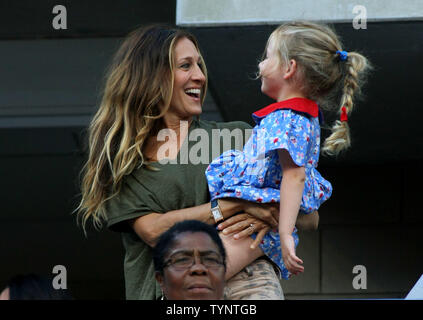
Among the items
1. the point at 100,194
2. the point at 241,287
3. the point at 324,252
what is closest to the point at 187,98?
the point at 100,194

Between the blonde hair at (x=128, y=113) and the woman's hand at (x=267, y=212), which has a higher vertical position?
the blonde hair at (x=128, y=113)

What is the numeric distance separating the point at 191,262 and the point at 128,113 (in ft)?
2.84

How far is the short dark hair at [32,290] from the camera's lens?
9.14 ft

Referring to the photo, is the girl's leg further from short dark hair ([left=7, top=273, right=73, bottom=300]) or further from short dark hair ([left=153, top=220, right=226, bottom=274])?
short dark hair ([left=7, top=273, right=73, bottom=300])

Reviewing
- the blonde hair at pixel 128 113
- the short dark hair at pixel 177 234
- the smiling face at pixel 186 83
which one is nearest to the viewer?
the short dark hair at pixel 177 234

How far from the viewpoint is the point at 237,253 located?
3.28 meters

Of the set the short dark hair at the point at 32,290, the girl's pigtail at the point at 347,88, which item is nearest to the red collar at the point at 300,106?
the girl's pigtail at the point at 347,88

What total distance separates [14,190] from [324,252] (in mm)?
3193

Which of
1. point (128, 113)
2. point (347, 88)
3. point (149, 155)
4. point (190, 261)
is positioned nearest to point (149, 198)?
point (149, 155)

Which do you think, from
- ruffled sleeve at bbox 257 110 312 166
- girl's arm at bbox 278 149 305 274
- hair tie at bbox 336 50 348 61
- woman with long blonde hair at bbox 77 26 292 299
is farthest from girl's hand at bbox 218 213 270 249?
hair tie at bbox 336 50 348 61

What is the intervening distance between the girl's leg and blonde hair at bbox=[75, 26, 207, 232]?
0.45 metres

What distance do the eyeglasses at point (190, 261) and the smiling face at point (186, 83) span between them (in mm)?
807

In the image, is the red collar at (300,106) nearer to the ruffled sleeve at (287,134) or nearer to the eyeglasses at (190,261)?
the ruffled sleeve at (287,134)

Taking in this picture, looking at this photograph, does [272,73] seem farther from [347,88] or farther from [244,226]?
[244,226]
